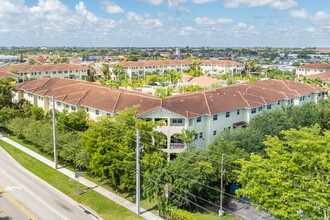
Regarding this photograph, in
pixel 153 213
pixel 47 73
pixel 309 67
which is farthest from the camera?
pixel 309 67

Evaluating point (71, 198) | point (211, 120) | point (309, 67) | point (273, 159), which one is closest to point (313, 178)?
point (273, 159)

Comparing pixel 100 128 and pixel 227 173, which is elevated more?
pixel 100 128

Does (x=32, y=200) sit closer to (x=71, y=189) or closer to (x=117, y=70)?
(x=71, y=189)

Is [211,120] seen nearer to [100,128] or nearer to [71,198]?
[100,128]

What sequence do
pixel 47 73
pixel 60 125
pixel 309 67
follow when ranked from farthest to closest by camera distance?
pixel 309 67 < pixel 47 73 < pixel 60 125

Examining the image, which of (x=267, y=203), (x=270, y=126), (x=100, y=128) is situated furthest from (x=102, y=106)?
(x=267, y=203)

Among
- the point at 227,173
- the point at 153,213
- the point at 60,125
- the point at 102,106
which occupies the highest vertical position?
the point at 102,106

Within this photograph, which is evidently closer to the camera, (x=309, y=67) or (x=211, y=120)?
(x=211, y=120)
